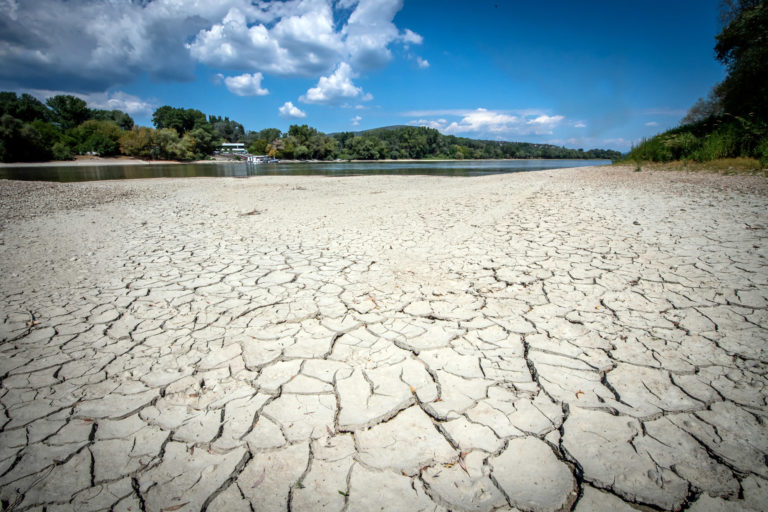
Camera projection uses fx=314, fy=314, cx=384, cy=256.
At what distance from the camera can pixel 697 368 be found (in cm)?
196

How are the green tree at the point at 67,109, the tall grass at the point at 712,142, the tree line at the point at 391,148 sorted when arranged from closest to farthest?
the tall grass at the point at 712,142
the green tree at the point at 67,109
the tree line at the point at 391,148

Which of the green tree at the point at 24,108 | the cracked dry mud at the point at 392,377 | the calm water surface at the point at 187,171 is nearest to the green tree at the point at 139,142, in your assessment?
the calm water surface at the point at 187,171

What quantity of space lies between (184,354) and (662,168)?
15606 millimetres

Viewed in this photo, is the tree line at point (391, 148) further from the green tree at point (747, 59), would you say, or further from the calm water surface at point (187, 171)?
the green tree at point (747, 59)

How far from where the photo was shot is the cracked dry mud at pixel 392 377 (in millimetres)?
1344

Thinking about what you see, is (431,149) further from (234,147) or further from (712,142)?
(712,142)

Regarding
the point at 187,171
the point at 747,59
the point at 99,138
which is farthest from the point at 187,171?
the point at 99,138

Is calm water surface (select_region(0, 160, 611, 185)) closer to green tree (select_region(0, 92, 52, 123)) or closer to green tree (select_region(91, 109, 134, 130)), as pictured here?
green tree (select_region(0, 92, 52, 123))

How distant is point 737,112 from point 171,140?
6556 centimetres

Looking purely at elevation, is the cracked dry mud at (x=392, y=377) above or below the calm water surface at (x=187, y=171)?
below

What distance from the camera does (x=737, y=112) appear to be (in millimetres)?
12734

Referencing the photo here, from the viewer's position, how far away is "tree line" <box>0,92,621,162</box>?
4269 cm

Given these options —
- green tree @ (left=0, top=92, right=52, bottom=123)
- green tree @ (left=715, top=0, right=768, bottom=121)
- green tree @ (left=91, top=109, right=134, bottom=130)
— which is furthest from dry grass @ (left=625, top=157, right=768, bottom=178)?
green tree @ (left=91, top=109, right=134, bottom=130)

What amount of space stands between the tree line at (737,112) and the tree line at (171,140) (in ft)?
112
